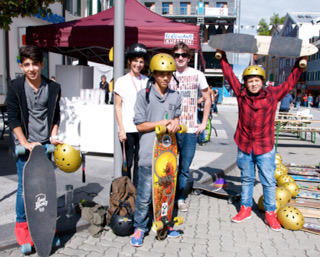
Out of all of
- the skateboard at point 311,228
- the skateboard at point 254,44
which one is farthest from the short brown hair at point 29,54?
the skateboard at point 311,228

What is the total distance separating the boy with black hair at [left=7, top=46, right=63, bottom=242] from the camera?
2.94 metres

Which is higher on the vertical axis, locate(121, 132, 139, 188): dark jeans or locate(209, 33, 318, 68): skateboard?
locate(209, 33, 318, 68): skateboard

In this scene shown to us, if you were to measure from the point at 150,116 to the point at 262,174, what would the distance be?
1633 mm

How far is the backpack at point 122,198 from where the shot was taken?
11.9 feet

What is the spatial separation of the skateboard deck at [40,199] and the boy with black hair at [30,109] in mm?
143

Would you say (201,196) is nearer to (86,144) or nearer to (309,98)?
(86,144)

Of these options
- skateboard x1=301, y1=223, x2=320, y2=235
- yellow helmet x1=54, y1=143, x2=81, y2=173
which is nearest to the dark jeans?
yellow helmet x1=54, y1=143, x2=81, y2=173

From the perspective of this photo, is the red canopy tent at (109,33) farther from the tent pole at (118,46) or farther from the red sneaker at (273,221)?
the red sneaker at (273,221)

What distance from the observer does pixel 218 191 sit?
4996 mm

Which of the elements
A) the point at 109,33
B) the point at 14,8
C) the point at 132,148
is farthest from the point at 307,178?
the point at 14,8

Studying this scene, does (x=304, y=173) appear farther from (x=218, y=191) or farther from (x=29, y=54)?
(x=29, y=54)

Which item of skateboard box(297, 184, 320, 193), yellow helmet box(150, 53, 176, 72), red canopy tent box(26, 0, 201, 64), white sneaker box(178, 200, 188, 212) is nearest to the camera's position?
yellow helmet box(150, 53, 176, 72)

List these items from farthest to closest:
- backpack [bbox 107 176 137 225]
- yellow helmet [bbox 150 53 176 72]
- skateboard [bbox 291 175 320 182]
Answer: skateboard [bbox 291 175 320 182], backpack [bbox 107 176 137 225], yellow helmet [bbox 150 53 176 72]

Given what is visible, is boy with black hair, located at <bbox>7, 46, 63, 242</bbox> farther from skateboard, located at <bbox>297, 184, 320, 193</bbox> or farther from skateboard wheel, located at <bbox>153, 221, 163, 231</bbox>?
skateboard, located at <bbox>297, 184, 320, 193</bbox>
